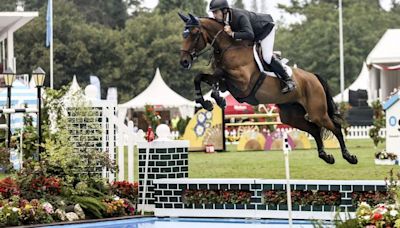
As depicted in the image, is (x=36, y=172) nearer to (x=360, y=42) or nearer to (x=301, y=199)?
(x=301, y=199)

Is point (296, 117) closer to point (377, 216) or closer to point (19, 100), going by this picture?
point (377, 216)

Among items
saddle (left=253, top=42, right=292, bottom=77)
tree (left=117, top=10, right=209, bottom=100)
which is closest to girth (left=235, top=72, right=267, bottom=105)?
saddle (left=253, top=42, right=292, bottom=77)

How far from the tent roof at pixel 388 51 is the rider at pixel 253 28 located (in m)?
31.2

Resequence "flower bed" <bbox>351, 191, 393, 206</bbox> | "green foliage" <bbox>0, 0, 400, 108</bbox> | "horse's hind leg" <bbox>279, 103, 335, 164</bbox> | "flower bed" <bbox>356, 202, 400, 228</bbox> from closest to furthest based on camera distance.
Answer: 1. "flower bed" <bbox>356, 202, 400, 228</bbox>
2. "flower bed" <bbox>351, 191, 393, 206</bbox>
3. "horse's hind leg" <bbox>279, 103, 335, 164</bbox>
4. "green foliage" <bbox>0, 0, 400, 108</bbox>

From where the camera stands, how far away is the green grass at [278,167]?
19.0m

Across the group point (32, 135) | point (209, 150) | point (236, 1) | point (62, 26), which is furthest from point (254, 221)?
point (236, 1)

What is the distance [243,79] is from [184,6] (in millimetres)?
59060

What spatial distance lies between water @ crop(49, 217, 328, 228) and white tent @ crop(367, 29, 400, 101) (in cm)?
2936

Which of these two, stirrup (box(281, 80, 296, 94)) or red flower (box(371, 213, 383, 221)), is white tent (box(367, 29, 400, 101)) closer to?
stirrup (box(281, 80, 296, 94))

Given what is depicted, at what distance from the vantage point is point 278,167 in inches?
842

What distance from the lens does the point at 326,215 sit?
13664 mm

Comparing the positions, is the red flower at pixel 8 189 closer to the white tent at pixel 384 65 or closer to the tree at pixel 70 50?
the white tent at pixel 384 65

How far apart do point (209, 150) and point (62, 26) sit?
110ft

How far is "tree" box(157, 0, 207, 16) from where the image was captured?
6956 cm
